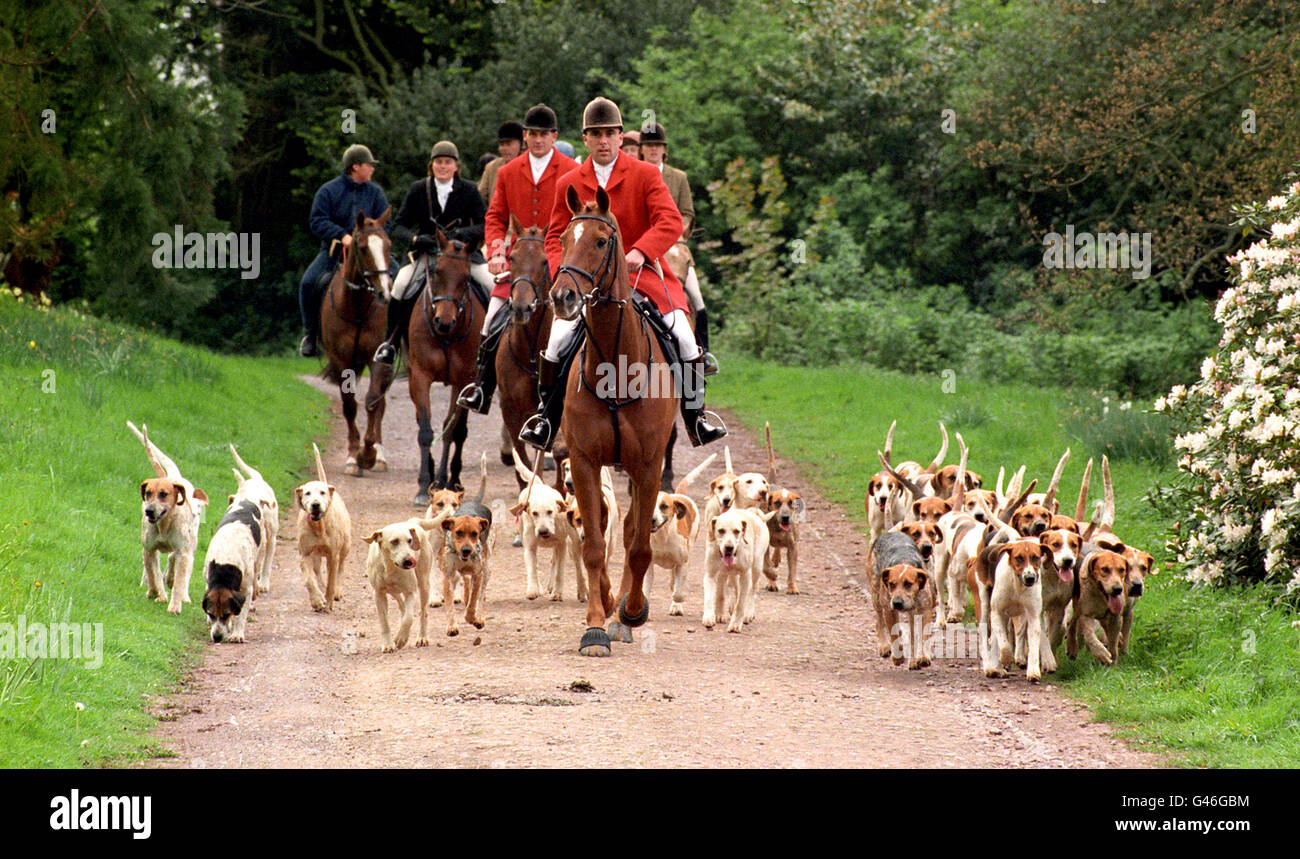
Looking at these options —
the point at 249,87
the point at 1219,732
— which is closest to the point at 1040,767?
the point at 1219,732

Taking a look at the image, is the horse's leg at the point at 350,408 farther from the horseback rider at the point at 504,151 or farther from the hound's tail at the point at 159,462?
the hound's tail at the point at 159,462

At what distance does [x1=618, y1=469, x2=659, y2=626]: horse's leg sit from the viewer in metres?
8.30

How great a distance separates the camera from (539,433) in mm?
8781

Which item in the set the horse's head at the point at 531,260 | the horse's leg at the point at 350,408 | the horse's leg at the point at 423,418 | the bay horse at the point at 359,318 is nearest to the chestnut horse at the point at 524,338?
the horse's head at the point at 531,260

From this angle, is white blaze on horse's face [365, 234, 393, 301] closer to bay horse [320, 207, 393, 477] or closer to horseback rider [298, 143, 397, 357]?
bay horse [320, 207, 393, 477]

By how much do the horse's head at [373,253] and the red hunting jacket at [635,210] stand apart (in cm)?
546

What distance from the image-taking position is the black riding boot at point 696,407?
8922 mm

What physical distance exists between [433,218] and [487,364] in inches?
112

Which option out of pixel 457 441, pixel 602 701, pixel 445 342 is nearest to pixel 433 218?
pixel 445 342

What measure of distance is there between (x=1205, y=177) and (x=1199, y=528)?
9.29 meters

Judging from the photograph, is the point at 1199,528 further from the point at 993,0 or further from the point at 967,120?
the point at 993,0

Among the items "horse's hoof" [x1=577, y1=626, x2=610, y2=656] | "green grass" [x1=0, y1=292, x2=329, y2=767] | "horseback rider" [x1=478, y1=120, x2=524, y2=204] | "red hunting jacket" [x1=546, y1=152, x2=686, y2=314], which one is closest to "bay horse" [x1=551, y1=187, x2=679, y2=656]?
"horse's hoof" [x1=577, y1=626, x2=610, y2=656]

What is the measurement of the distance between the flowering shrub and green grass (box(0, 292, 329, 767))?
5768 mm

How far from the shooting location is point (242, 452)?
14.3 m
